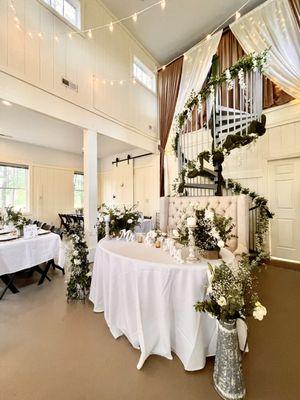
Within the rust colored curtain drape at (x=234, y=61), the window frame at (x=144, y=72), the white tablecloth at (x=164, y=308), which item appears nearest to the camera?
the white tablecloth at (x=164, y=308)

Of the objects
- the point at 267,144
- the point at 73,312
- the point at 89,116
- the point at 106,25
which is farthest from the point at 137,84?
the point at 73,312

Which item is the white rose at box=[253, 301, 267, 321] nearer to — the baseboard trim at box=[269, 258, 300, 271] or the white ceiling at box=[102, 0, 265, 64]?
the baseboard trim at box=[269, 258, 300, 271]

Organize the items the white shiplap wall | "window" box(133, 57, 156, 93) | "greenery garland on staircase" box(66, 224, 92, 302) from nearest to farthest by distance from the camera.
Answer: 1. "greenery garland on staircase" box(66, 224, 92, 302)
2. the white shiplap wall
3. "window" box(133, 57, 156, 93)

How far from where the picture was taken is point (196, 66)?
5.40 meters

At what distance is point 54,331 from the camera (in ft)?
6.89

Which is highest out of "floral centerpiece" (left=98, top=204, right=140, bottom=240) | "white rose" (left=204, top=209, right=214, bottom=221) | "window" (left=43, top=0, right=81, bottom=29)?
"window" (left=43, top=0, right=81, bottom=29)

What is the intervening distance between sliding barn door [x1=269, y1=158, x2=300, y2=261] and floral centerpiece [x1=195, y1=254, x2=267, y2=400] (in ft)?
12.7

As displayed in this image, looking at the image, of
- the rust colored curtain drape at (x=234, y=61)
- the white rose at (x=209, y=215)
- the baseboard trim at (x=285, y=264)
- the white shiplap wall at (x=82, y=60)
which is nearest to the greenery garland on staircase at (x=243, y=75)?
the rust colored curtain drape at (x=234, y=61)

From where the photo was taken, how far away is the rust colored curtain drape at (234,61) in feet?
14.9

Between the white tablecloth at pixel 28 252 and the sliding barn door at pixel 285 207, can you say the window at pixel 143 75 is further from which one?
the white tablecloth at pixel 28 252

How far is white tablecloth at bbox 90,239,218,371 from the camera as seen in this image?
5.29 feet

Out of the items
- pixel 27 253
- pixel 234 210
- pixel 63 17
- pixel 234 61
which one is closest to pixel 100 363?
pixel 27 253

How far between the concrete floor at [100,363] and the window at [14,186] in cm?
456

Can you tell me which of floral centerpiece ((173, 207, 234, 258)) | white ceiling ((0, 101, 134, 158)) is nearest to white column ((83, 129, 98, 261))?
white ceiling ((0, 101, 134, 158))
